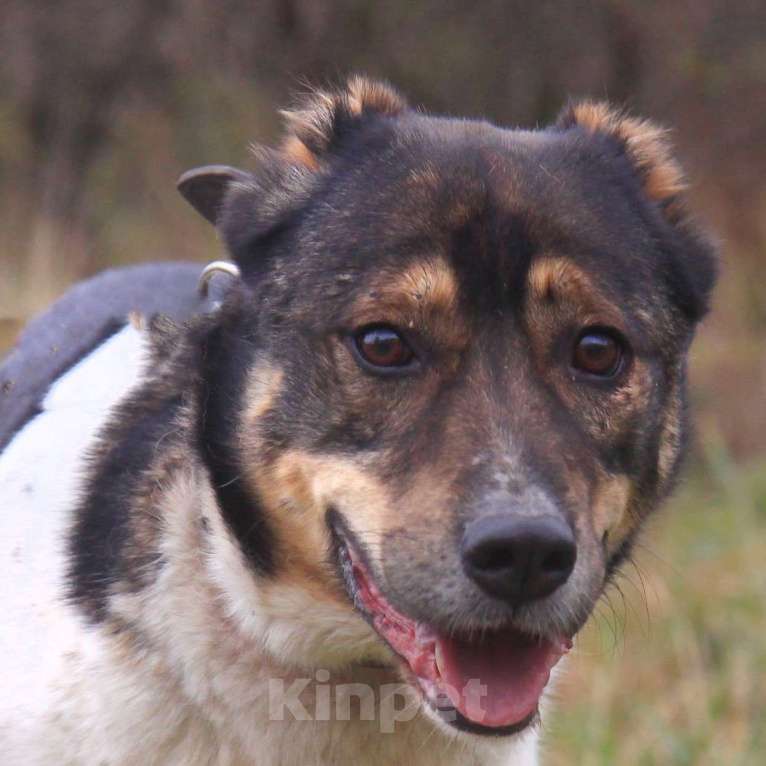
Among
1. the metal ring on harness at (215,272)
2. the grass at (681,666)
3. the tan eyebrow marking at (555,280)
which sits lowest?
the grass at (681,666)

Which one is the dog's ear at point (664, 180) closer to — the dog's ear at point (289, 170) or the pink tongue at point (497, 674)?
the dog's ear at point (289, 170)

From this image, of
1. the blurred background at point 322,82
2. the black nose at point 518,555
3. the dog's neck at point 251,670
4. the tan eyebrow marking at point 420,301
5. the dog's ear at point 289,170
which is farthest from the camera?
the blurred background at point 322,82

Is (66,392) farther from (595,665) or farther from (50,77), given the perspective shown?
(50,77)

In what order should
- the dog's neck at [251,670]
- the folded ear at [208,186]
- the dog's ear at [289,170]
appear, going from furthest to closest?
the folded ear at [208,186] → the dog's ear at [289,170] → the dog's neck at [251,670]

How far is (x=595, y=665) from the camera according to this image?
19.1 ft

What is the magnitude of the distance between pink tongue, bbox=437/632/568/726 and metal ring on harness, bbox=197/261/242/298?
0.98 metres

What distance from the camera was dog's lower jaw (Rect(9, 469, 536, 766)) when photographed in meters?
3.09

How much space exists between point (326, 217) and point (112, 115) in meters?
7.22

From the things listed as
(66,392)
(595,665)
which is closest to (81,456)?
(66,392)

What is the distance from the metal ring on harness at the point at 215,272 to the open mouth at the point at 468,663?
732mm

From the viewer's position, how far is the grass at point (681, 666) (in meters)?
5.12

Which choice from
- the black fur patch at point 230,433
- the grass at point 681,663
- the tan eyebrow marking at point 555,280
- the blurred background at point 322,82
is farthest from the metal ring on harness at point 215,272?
the blurred background at point 322,82

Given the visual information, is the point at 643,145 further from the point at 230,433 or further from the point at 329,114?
the point at 230,433

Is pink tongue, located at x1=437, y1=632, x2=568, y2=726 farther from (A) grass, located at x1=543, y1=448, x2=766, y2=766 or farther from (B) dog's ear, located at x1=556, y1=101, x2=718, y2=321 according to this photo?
(A) grass, located at x1=543, y1=448, x2=766, y2=766
